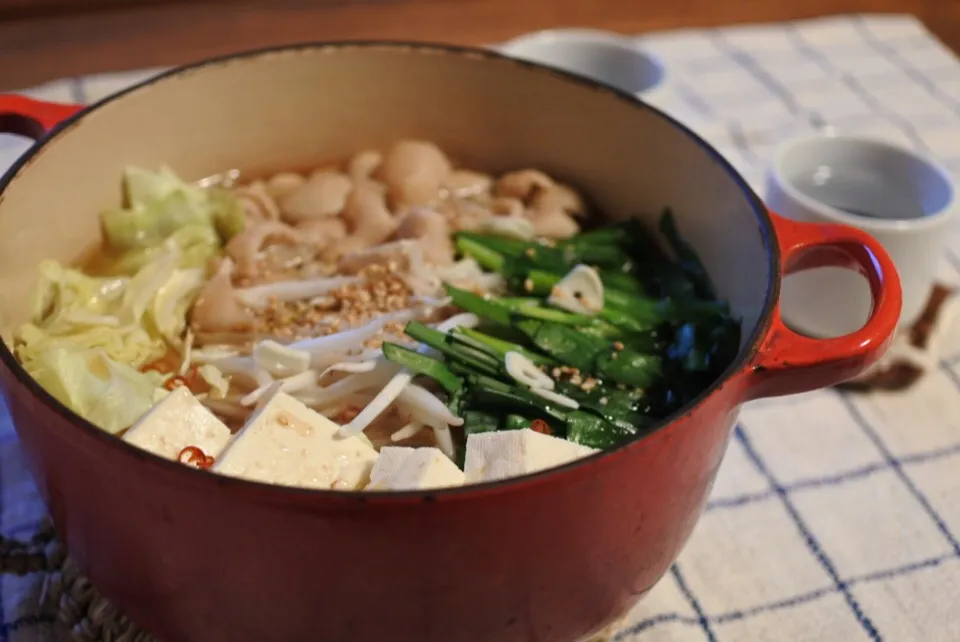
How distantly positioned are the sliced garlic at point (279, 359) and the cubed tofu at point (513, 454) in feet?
0.94

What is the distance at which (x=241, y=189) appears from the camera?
Result: 1.22 metres

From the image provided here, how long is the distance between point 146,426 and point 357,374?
0.26 m

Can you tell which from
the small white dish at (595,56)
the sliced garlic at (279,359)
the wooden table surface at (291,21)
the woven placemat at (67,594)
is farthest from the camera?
the wooden table surface at (291,21)

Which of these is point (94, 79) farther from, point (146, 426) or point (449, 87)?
point (146, 426)

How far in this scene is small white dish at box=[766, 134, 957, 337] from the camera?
3.87ft

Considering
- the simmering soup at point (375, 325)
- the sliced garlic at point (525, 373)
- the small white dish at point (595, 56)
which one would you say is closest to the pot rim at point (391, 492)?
the simmering soup at point (375, 325)

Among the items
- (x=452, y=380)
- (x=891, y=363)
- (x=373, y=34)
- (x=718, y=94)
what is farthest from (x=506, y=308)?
(x=373, y=34)

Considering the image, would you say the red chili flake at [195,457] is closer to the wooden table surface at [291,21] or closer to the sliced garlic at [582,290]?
the sliced garlic at [582,290]

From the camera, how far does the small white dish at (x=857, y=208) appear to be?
46.5 inches

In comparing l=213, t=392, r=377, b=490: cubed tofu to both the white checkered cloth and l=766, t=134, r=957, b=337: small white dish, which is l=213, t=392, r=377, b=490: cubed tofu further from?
l=766, t=134, r=957, b=337: small white dish

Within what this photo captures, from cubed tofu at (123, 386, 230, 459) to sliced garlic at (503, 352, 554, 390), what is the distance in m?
0.28

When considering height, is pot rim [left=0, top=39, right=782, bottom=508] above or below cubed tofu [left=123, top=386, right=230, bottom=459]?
above

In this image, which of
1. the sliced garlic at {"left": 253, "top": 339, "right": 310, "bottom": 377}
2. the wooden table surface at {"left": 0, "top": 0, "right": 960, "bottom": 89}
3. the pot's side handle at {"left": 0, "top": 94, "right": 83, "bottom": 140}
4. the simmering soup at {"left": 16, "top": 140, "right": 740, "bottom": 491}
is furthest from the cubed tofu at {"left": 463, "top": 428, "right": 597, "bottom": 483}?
the wooden table surface at {"left": 0, "top": 0, "right": 960, "bottom": 89}

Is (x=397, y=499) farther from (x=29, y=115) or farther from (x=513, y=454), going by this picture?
(x=29, y=115)
